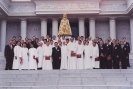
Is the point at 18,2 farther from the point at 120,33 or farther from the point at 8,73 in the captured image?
the point at 8,73

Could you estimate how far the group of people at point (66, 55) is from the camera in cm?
1447

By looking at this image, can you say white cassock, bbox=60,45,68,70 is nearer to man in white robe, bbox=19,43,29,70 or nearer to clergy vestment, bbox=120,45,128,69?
man in white robe, bbox=19,43,29,70

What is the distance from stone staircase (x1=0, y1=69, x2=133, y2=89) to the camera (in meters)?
10.4

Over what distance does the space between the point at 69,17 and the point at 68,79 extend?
12.5 meters

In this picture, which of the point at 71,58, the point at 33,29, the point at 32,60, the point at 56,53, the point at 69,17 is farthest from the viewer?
the point at 33,29

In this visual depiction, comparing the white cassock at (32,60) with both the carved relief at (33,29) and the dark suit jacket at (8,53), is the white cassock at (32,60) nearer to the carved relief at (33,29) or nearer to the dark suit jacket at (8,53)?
the dark suit jacket at (8,53)

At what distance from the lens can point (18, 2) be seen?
24.0 meters

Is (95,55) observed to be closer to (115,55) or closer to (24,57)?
(115,55)

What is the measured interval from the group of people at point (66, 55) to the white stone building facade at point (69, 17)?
7.96m

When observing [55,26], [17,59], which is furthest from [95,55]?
[55,26]

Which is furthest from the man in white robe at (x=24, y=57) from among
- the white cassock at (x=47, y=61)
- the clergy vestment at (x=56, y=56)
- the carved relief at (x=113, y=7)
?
the carved relief at (x=113, y=7)

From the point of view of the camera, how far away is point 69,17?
2328 cm

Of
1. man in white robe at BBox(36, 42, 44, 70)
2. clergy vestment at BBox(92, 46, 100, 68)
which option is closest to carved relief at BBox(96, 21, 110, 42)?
clergy vestment at BBox(92, 46, 100, 68)

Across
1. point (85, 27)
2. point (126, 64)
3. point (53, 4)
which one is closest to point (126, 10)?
point (85, 27)
